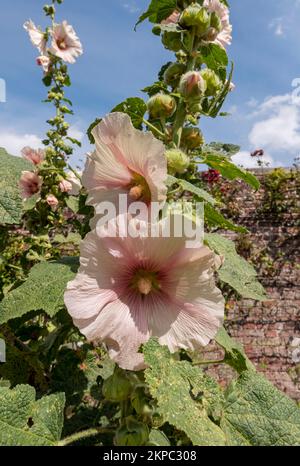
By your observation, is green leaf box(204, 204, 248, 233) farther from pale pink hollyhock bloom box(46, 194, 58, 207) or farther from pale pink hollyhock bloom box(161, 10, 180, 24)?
pale pink hollyhock bloom box(46, 194, 58, 207)

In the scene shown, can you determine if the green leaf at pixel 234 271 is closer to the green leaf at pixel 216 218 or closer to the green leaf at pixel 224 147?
the green leaf at pixel 216 218

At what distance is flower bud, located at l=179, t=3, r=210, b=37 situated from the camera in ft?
3.21

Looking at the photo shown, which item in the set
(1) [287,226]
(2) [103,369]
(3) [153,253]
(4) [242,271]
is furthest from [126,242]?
(1) [287,226]

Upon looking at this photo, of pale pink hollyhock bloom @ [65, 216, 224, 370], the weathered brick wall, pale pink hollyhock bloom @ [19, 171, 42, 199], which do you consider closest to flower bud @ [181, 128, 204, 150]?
pale pink hollyhock bloom @ [65, 216, 224, 370]

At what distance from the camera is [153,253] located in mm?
757

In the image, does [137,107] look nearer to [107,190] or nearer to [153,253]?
[107,190]

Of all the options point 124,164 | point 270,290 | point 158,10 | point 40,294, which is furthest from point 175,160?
point 270,290

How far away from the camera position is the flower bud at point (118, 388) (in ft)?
2.53

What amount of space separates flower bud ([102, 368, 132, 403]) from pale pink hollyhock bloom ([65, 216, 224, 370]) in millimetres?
53

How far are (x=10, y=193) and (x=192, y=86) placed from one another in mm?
454

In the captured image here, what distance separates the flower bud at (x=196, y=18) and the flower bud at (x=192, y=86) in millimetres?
134

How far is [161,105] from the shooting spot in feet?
3.20

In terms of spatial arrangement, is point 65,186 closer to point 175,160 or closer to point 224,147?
point 224,147

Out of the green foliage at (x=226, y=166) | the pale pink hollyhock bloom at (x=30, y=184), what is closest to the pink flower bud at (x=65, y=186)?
the pale pink hollyhock bloom at (x=30, y=184)
